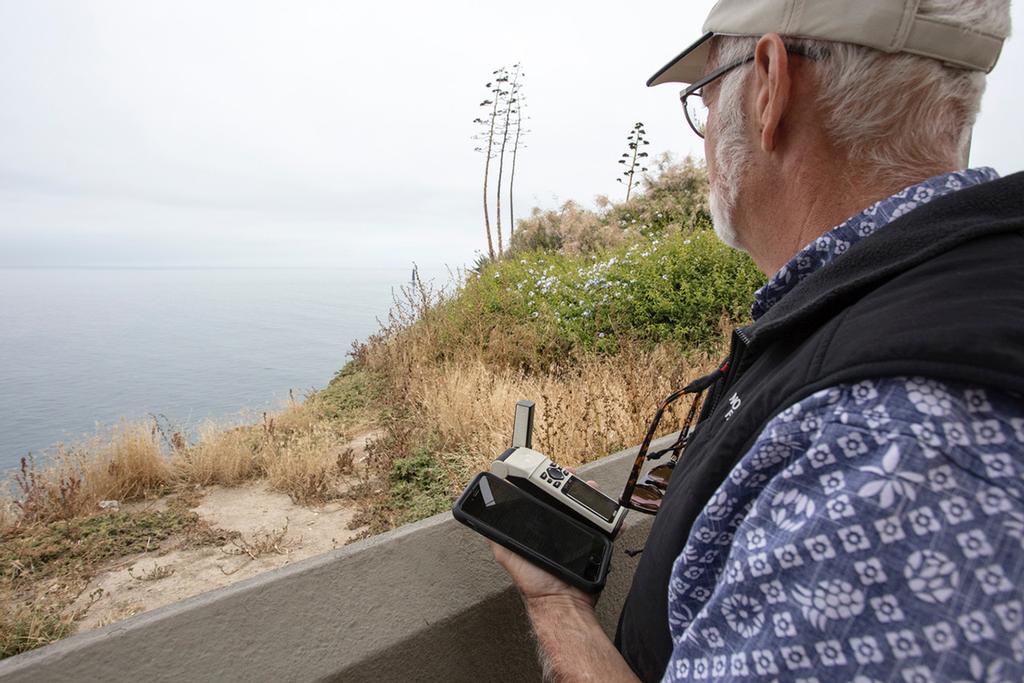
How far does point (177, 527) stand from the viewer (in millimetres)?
3521

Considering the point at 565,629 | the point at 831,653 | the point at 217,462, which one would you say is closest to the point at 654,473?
the point at 565,629

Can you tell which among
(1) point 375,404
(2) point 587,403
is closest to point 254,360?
(1) point 375,404

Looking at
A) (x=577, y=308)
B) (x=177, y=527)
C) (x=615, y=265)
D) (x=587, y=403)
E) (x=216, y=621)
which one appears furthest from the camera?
(x=615, y=265)

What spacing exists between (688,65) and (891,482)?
1.10 m

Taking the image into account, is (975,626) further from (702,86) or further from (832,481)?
(702,86)

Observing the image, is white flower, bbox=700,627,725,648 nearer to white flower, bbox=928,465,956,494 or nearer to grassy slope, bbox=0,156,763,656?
white flower, bbox=928,465,956,494

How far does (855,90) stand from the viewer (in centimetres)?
101

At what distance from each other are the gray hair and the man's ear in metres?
0.07

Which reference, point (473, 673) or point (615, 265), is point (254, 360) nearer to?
point (615, 265)

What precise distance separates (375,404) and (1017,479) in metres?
6.31

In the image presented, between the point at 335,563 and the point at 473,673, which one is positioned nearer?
the point at 335,563

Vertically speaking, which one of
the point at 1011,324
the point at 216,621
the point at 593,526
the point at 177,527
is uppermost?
the point at 1011,324

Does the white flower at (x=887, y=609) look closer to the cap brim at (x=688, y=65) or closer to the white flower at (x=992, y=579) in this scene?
the white flower at (x=992, y=579)

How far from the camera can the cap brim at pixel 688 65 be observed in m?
1.30
